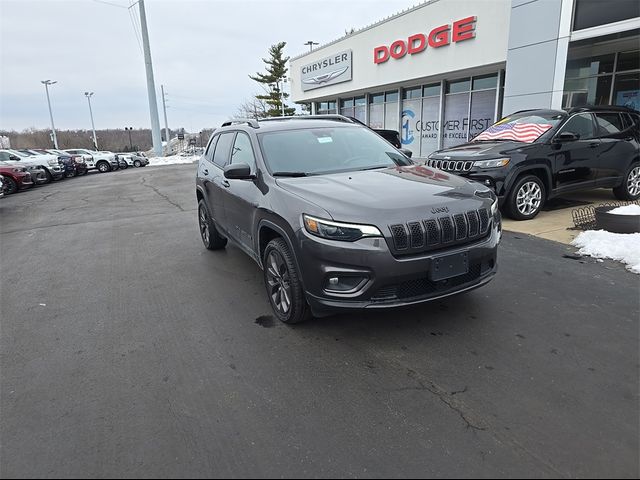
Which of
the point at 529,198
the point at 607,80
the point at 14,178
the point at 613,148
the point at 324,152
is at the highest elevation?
the point at 607,80

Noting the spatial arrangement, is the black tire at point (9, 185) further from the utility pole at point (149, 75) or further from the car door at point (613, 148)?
the utility pole at point (149, 75)

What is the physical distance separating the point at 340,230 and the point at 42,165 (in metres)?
21.1

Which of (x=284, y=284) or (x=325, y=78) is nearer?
(x=284, y=284)

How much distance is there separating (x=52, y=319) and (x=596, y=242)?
646 cm

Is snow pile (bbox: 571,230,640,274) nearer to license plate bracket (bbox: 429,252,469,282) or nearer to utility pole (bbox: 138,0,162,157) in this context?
license plate bracket (bbox: 429,252,469,282)

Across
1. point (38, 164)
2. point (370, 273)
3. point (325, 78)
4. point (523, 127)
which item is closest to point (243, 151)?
point (370, 273)

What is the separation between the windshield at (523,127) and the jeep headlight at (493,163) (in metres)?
0.82

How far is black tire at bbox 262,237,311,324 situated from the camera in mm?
3525

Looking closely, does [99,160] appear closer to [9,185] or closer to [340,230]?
[9,185]

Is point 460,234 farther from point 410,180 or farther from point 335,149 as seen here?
point 335,149

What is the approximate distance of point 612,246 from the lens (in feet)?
17.5

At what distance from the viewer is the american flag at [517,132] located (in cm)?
737

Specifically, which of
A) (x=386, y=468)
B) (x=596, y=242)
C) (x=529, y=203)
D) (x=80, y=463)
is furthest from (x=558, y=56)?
(x=80, y=463)

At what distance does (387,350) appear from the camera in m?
3.34
